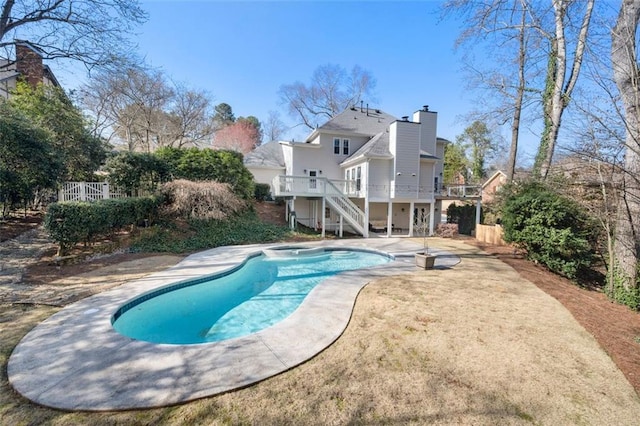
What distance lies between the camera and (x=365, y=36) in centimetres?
1520

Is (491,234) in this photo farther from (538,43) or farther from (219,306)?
(219,306)

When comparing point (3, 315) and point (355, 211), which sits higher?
point (355, 211)

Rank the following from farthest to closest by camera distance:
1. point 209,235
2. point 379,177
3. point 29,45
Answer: point 379,177 → point 209,235 → point 29,45

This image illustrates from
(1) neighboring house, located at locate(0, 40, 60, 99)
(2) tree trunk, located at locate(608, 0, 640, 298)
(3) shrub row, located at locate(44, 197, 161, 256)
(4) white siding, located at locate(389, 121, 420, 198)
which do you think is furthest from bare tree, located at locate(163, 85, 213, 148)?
(2) tree trunk, located at locate(608, 0, 640, 298)

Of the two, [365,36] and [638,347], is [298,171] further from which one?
[638,347]

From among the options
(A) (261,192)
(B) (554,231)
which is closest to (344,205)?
(A) (261,192)

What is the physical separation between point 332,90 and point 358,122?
15.4 m

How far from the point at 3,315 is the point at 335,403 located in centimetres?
628

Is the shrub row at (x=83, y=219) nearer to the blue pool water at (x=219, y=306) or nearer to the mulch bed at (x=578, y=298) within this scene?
the mulch bed at (x=578, y=298)

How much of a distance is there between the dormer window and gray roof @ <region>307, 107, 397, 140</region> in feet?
2.32

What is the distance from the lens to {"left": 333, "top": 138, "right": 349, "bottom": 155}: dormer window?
20438mm

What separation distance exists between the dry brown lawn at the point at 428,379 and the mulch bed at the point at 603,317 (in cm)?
20

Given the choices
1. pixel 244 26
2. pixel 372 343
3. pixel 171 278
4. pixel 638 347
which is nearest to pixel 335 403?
pixel 372 343

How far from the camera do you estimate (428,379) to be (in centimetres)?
346
